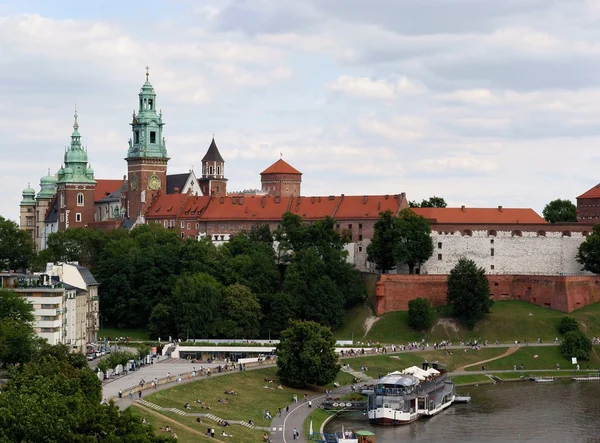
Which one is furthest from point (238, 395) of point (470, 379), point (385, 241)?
point (385, 241)

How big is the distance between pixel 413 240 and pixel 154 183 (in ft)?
138

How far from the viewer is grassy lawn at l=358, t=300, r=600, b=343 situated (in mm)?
109188

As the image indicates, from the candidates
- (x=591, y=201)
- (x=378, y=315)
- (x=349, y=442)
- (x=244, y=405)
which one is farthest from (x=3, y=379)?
(x=591, y=201)

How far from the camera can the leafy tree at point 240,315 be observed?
109m

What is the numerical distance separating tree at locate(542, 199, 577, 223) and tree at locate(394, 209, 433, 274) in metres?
30.5

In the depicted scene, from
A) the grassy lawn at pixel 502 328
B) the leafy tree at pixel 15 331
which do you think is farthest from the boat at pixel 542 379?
the leafy tree at pixel 15 331

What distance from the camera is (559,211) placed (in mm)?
149375

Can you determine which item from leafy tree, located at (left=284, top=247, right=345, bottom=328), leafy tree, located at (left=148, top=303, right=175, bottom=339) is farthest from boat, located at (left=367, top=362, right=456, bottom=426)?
leafy tree, located at (left=148, top=303, right=175, bottom=339)

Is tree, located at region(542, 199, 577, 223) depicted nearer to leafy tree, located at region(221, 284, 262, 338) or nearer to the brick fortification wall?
the brick fortification wall

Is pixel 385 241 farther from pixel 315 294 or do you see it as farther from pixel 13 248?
pixel 13 248

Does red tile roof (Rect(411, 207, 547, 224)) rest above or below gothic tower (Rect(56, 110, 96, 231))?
below

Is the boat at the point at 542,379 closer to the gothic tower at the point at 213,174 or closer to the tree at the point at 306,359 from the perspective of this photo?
the tree at the point at 306,359

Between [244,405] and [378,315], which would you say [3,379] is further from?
[378,315]

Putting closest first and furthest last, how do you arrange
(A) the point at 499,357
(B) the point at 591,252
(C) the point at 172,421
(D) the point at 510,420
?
(C) the point at 172,421, (D) the point at 510,420, (A) the point at 499,357, (B) the point at 591,252
